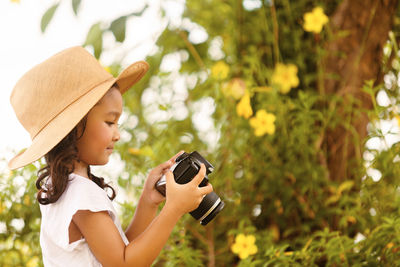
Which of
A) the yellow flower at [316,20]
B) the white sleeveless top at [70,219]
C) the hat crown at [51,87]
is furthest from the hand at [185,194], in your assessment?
the yellow flower at [316,20]

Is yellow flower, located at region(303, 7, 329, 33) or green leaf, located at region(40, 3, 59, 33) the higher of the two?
green leaf, located at region(40, 3, 59, 33)

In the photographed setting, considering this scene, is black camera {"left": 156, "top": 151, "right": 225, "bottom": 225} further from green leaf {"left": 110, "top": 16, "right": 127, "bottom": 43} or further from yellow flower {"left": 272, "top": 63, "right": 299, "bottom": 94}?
yellow flower {"left": 272, "top": 63, "right": 299, "bottom": 94}

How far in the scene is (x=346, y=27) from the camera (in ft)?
6.63

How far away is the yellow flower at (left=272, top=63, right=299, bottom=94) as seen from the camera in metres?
1.85

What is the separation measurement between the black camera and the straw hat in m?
0.21

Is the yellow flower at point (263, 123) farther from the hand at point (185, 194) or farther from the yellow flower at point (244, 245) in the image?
the hand at point (185, 194)


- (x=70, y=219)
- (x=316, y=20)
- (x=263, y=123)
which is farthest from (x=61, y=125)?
(x=316, y=20)

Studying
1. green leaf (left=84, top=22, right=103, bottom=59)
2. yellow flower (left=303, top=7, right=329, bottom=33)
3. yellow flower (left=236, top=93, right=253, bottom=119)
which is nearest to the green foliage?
green leaf (left=84, top=22, right=103, bottom=59)

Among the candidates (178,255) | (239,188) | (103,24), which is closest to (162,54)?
(103,24)

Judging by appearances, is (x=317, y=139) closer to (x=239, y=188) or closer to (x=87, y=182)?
(x=239, y=188)

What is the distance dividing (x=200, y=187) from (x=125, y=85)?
336mm

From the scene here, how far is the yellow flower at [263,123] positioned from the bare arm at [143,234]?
2.51 feet

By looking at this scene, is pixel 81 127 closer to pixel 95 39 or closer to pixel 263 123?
pixel 95 39

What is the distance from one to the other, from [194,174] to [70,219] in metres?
0.25
